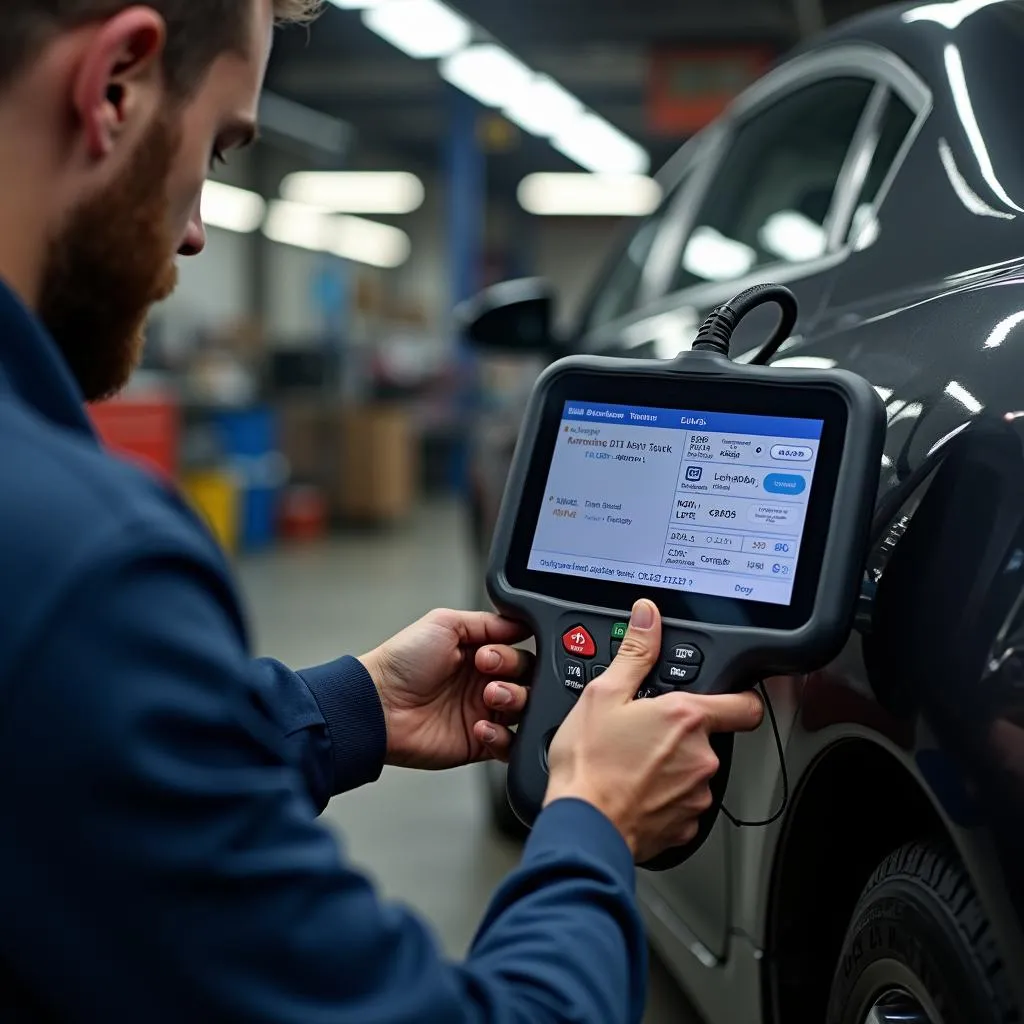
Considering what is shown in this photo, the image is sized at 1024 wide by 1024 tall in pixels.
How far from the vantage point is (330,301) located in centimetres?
1209

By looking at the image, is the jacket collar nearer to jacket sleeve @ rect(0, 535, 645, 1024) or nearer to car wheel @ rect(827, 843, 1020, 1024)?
jacket sleeve @ rect(0, 535, 645, 1024)

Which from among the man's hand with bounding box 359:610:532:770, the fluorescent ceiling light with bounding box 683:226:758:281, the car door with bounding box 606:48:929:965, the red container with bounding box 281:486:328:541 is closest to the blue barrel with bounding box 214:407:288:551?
→ the red container with bounding box 281:486:328:541

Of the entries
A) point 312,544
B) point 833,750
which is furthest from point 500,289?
point 312,544

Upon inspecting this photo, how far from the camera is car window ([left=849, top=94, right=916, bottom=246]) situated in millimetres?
1644

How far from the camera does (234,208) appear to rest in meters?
19.0

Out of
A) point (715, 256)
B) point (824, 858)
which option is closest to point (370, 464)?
point (715, 256)

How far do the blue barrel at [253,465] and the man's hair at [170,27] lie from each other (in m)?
7.81

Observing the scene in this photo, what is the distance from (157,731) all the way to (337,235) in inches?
895


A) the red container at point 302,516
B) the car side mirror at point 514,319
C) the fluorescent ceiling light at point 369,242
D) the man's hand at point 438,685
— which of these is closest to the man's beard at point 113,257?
the man's hand at point 438,685

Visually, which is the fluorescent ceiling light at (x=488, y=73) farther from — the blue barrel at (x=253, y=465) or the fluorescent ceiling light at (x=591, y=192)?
the fluorescent ceiling light at (x=591, y=192)

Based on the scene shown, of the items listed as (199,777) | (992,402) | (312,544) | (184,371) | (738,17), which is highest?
(738,17)

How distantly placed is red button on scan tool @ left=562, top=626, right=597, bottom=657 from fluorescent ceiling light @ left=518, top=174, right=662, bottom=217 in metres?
18.9

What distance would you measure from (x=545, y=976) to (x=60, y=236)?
1.87ft

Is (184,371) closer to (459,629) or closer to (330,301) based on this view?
(330,301)
